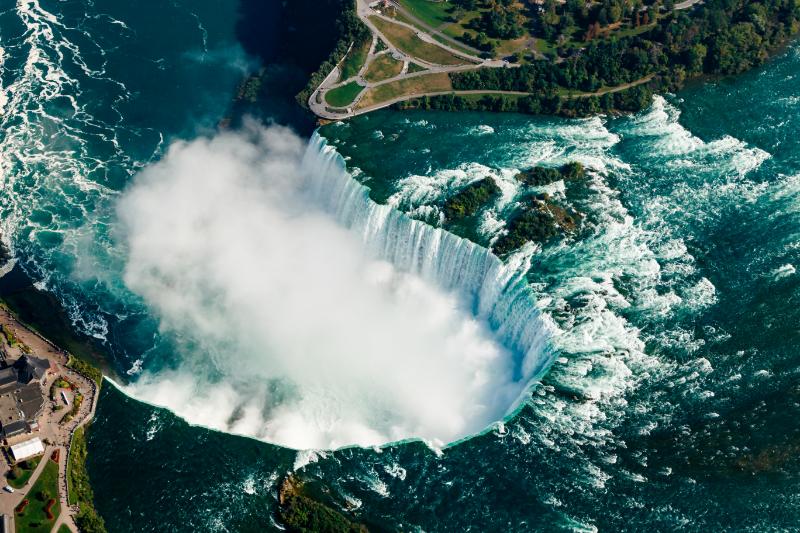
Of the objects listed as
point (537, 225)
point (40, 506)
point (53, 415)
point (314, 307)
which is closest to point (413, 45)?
point (537, 225)

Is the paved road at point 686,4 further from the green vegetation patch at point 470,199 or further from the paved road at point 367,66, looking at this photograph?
the green vegetation patch at point 470,199

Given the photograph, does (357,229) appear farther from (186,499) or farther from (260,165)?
(186,499)

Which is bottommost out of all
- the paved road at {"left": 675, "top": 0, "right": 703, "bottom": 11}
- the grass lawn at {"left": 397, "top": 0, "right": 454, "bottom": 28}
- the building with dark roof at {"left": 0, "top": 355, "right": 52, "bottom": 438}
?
the building with dark roof at {"left": 0, "top": 355, "right": 52, "bottom": 438}

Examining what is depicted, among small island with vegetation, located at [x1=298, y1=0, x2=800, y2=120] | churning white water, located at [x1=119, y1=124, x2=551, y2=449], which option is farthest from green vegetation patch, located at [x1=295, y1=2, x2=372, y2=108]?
churning white water, located at [x1=119, y1=124, x2=551, y2=449]

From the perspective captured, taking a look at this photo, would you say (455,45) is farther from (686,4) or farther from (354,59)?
(686,4)

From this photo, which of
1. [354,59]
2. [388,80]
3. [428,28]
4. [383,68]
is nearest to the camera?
[388,80]

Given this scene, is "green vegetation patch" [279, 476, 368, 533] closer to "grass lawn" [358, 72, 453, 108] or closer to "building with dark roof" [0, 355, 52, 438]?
"building with dark roof" [0, 355, 52, 438]

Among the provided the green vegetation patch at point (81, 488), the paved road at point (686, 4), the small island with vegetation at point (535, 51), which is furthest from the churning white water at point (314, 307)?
the paved road at point (686, 4)
